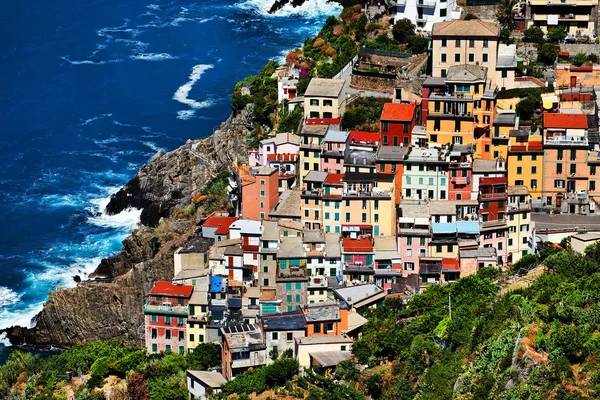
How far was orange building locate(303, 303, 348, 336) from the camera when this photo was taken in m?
112

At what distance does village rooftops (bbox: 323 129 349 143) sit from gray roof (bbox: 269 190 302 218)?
581 centimetres

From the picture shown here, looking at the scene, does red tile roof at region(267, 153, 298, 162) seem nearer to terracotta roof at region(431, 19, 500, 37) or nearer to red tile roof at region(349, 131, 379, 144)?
red tile roof at region(349, 131, 379, 144)

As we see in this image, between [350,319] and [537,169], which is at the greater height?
[537,169]

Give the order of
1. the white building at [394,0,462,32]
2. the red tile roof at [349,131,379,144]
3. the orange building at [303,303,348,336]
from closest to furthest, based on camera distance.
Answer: the orange building at [303,303,348,336]
the red tile roof at [349,131,379,144]
the white building at [394,0,462,32]

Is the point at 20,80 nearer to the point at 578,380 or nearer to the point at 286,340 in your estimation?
the point at 286,340

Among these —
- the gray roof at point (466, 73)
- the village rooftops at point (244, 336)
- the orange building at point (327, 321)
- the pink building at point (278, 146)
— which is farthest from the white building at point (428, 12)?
the village rooftops at point (244, 336)

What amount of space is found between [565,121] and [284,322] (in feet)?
107

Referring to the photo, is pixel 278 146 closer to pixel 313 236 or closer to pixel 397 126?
pixel 397 126

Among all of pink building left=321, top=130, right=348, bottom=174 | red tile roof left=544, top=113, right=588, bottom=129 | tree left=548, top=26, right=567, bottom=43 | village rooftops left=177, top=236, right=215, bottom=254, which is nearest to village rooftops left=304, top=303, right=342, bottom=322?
village rooftops left=177, top=236, right=215, bottom=254

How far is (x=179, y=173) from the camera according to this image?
502 ft

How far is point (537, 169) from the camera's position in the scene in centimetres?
12269

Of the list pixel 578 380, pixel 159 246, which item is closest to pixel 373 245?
pixel 159 246

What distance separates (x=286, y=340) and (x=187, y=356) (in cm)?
995

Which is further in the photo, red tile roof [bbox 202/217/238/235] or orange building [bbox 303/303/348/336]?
red tile roof [bbox 202/217/238/235]
